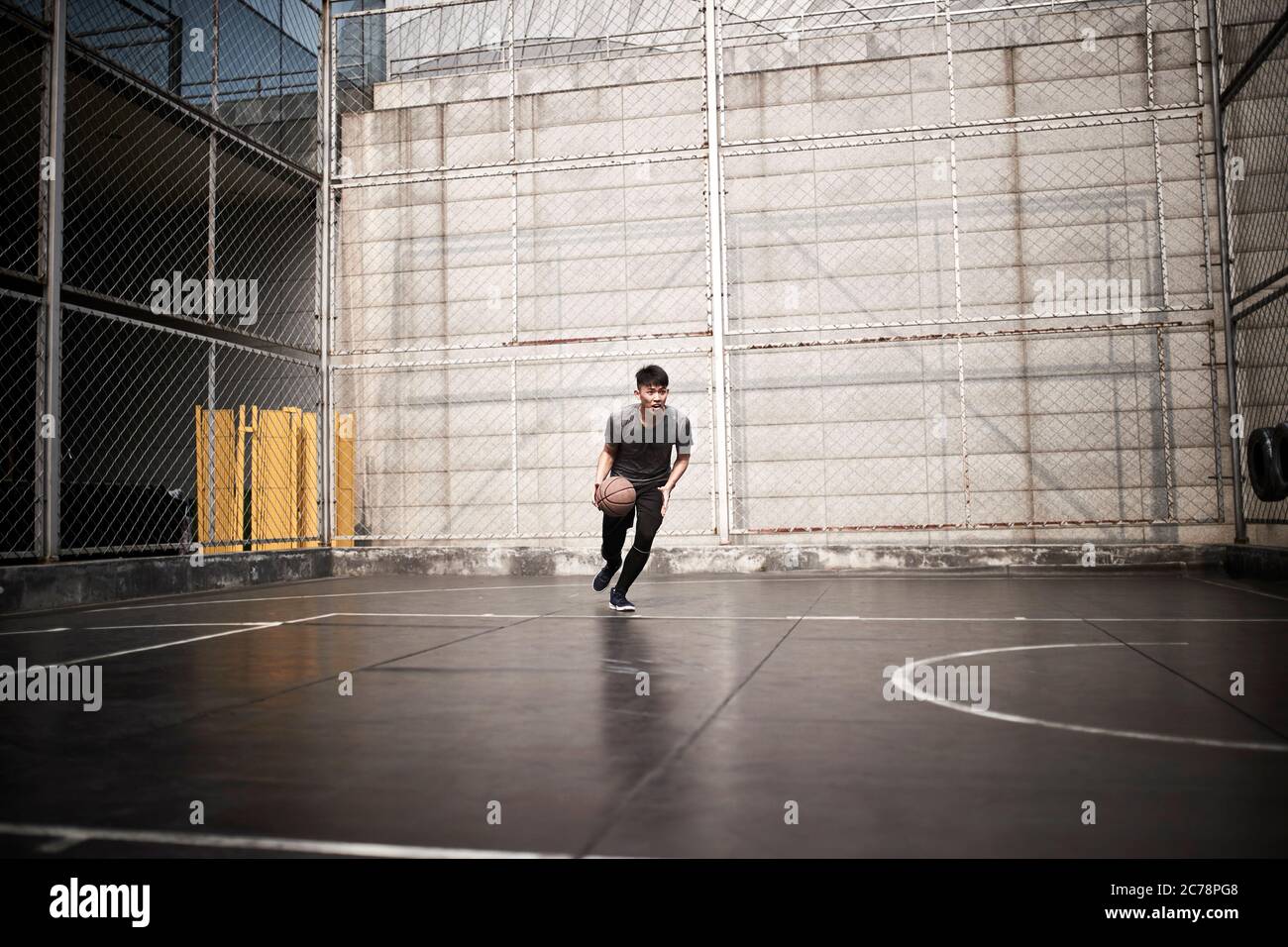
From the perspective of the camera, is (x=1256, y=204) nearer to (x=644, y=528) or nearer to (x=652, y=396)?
(x=652, y=396)

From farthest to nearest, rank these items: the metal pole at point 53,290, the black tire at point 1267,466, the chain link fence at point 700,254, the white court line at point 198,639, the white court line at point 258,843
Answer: the chain link fence at point 700,254 < the black tire at point 1267,466 < the metal pole at point 53,290 < the white court line at point 198,639 < the white court line at point 258,843

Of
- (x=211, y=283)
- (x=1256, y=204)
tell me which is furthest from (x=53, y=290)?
(x=1256, y=204)

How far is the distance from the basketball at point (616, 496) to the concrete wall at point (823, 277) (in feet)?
14.0

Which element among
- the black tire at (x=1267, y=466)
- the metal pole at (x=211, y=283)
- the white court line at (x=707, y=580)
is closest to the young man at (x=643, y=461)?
the white court line at (x=707, y=580)

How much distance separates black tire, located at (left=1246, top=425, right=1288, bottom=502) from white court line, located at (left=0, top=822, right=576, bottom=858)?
760 cm

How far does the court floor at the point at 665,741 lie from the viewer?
5.94 ft

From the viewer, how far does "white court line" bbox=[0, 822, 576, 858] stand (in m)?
1.70

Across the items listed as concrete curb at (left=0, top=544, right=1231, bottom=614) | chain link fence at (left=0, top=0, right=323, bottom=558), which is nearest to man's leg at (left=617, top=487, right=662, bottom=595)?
concrete curb at (left=0, top=544, right=1231, bottom=614)

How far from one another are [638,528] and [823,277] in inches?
210

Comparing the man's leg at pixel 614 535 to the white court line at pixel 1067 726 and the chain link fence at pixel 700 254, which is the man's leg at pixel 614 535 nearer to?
the white court line at pixel 1067 726

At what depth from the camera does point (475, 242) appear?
1172cm

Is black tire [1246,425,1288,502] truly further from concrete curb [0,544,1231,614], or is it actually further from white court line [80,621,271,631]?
Result: white court line [80,621,271,631]
